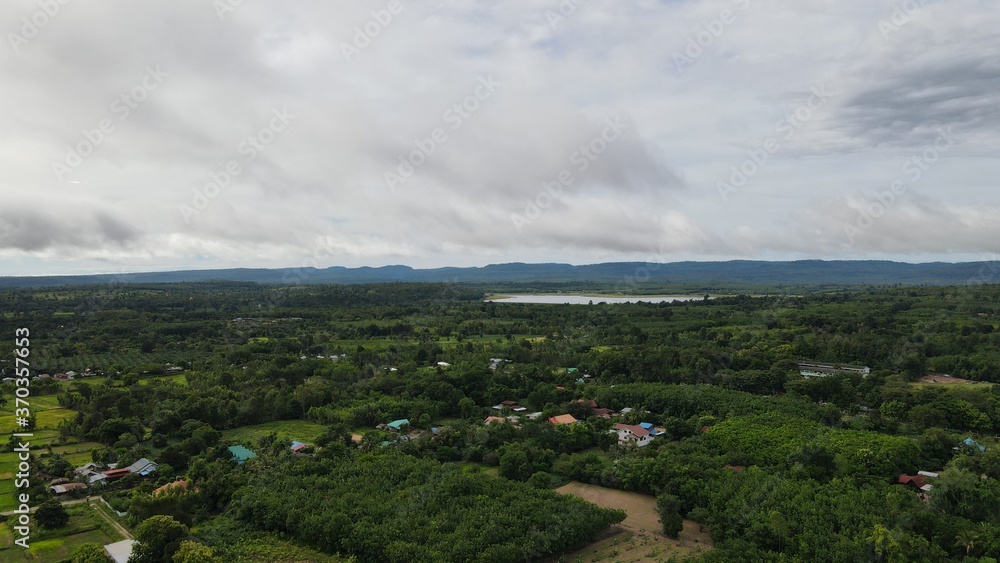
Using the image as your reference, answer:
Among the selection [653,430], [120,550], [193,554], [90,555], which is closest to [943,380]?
[653,430]

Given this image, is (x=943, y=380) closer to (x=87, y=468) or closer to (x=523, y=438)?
(x=523, y=438)

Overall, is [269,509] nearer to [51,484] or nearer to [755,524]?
[51,484]

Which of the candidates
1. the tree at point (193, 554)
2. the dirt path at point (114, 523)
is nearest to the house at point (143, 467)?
the dirt path at point (114, 523)

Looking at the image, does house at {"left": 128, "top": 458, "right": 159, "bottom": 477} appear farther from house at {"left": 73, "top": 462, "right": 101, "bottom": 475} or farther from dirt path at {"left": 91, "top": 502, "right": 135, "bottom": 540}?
dirt path at {"left": 91, "top": 502, "right": 135, "bottom": 540}

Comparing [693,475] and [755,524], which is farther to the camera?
[693,475]

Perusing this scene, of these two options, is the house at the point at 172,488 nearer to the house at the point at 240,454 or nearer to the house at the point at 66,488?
the house at the point at 240,454

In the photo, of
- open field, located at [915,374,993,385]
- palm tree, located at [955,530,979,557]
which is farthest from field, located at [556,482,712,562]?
open field, located at [915,374,993,385]

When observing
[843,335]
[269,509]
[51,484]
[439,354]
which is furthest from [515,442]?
[843,335]
